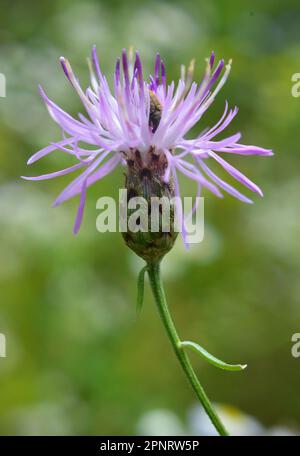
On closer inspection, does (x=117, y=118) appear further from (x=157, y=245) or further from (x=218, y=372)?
(x=218, y=372)

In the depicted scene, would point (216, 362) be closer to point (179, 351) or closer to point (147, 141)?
point (179, 351)

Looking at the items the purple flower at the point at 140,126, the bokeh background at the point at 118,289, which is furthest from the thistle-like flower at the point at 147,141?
the bokeh background at the point at 118,289

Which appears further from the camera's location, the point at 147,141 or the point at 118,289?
the point at 118,289

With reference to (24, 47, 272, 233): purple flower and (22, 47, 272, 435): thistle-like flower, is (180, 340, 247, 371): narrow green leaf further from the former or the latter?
(24, 47, 272, 233): purple flower

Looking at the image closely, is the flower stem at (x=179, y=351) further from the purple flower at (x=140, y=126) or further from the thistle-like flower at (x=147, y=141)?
the purple flower at (x=140, y=126)

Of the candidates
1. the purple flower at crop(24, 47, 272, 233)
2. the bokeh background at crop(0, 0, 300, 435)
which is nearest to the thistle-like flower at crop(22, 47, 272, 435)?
the purple flower at crop(24, 47, 272, 233)

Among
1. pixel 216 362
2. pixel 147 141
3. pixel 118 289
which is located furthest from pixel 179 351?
pixel 118 289
